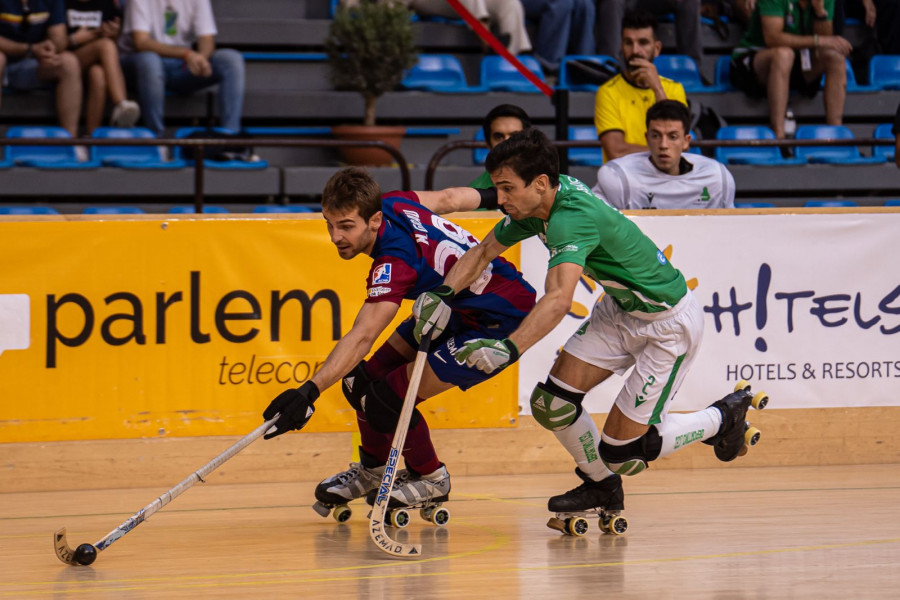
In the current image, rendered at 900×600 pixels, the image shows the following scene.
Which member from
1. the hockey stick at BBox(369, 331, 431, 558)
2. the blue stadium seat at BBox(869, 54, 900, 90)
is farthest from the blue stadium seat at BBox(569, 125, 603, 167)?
the hockey stick at BBox(369, 331, 431, 558)

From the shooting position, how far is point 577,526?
5.55 meters

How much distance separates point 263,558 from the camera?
512cm

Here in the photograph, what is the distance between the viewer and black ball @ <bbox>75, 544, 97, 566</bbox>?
4910mm

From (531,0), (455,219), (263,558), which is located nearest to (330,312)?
(455,219)

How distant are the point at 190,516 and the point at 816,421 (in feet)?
12.4

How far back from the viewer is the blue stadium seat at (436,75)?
10766 millimetres

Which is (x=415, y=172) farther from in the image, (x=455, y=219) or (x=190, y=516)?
(x=190, y=516)

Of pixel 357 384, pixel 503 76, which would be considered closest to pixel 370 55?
pixel 503 76

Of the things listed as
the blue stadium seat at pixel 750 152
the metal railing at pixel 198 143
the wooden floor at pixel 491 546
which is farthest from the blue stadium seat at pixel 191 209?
the blue stadium seat at pixel 750 152

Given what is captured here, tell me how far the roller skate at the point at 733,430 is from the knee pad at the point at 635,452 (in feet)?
1.14

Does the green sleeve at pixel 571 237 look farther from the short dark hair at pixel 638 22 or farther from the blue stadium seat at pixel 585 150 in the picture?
the blue stadium seat at pixel 585 150

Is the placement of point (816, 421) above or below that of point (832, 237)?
below

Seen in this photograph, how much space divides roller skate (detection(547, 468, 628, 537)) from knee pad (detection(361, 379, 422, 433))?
0.80 m

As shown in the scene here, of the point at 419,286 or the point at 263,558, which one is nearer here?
the point at 263,558
